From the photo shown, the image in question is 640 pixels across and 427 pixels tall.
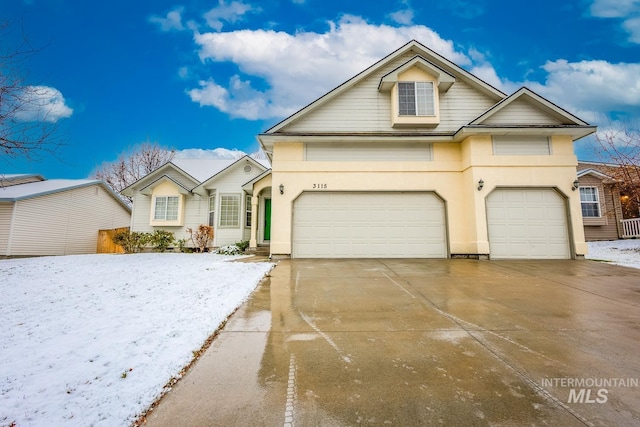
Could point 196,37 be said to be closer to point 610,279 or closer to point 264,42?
point 264,42

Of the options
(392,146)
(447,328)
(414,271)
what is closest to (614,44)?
(392,146)

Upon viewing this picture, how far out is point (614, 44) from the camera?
87.4 feet

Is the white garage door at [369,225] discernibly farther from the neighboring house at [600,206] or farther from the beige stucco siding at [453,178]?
the neighboring house at [600,206]

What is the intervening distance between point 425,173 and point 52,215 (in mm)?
20066

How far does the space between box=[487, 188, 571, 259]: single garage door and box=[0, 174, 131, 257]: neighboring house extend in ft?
70.1

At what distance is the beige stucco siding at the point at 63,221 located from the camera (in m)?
14.4

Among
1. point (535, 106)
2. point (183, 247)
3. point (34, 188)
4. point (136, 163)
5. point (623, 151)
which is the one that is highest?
point (136, 163)

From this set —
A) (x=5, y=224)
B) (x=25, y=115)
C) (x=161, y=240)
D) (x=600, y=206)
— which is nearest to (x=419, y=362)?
(x=25, y=115)

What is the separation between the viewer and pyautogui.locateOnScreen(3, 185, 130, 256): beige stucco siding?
14383mm

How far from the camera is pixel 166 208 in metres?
15.4

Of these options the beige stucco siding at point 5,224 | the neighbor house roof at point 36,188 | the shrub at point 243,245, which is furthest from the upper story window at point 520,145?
the beige stucco siding at point 5,224

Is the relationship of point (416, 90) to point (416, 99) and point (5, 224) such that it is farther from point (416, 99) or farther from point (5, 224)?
point (5, 224)

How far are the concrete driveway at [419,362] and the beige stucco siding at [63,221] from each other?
17328mm

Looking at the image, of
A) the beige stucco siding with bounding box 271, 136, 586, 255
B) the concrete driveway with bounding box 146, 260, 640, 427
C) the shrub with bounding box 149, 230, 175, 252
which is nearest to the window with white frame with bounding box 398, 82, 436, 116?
the beige stucco siding with bounding box 271, 136, 586, 255
